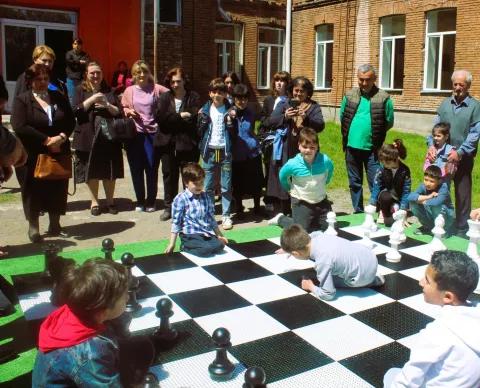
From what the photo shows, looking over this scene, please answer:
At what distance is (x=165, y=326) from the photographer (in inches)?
118

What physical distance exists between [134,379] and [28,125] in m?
3.23

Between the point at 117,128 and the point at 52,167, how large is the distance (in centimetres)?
112

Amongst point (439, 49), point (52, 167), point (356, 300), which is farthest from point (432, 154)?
point (439, 49)

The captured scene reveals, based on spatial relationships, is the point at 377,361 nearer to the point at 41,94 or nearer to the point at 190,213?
the point at 190,213

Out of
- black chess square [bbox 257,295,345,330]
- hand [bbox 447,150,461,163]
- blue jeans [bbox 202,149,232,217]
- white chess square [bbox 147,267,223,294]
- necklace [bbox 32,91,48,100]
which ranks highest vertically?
necklace [bbox 32,91,48,100]

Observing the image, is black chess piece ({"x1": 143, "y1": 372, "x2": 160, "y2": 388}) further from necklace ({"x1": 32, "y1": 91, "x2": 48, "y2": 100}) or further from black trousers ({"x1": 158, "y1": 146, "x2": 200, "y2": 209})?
black trousers ({"x1": 158, "y1": 146, "x2": 200, "y2": 209})

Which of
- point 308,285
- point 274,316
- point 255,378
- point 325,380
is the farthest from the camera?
point 308,285

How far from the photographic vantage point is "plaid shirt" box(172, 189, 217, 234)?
4.55m

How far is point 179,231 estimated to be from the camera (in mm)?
4566

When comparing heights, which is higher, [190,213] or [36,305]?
[190,213]

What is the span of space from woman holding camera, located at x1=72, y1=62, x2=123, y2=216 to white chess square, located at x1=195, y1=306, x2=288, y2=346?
328 cm

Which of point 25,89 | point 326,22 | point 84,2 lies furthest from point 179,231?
point 326,22

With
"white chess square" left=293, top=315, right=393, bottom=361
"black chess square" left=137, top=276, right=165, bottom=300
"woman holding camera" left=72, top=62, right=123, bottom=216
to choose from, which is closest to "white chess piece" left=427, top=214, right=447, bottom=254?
"white chess square" left=293, top=315, right=393, bottom=361

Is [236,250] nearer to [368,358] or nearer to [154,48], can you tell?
[368,358]
